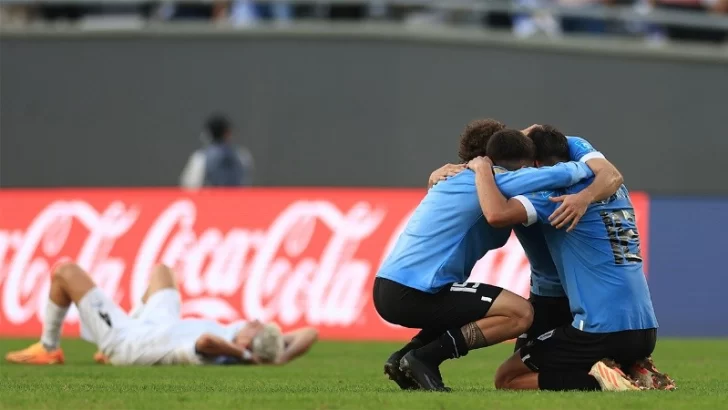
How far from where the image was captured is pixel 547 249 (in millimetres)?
8461

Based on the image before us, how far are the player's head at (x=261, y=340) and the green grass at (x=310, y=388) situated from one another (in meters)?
0.21

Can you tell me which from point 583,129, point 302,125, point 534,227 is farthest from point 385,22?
point 534,227

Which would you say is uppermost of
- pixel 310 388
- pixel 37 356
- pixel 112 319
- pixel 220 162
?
pixel 310 388

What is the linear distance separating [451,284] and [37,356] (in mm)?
4577

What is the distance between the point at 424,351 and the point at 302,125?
1121 centimetres

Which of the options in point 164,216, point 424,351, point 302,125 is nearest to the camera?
point 424,351

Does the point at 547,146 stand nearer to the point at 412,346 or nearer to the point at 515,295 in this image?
the point at 515,295

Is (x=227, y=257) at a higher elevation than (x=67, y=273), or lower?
lower

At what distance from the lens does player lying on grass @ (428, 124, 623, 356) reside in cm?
802

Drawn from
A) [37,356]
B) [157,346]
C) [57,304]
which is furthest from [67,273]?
[157,346]

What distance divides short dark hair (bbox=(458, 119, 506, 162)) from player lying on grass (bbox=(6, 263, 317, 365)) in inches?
133

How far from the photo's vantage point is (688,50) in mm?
19359

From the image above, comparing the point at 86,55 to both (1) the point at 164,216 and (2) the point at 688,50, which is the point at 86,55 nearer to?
(1) the point at 164,216

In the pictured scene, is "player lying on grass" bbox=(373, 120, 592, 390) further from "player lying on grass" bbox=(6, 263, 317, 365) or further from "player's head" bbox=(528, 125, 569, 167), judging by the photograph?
"player lying on grass" bbox=(6, 263, 317, 365)
